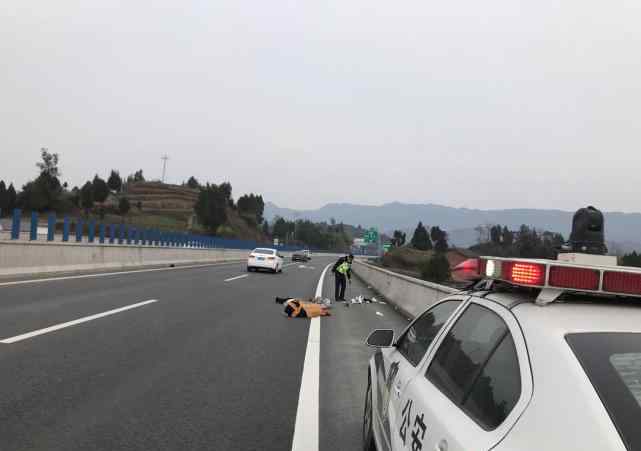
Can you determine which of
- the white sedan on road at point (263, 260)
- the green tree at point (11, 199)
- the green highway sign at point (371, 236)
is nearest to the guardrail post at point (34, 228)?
the white sedan on road at point (263, 260)

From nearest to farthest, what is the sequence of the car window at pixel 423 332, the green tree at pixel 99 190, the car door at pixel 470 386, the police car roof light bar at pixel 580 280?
the car door at pixel 470 386 → the police car roof light bar at pixel 580 280 → the car window at pixel 423 332 → the green tree at pixel 99 190

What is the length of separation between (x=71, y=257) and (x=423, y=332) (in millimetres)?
17468

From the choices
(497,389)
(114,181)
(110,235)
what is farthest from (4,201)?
(497,389)

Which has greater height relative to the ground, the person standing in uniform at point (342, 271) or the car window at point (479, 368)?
the car window at point (479, 368)

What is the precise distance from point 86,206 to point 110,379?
131354 mm

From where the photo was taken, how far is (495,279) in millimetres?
2701

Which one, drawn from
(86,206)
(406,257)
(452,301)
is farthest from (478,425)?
(86,206)

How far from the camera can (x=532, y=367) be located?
1979 mm

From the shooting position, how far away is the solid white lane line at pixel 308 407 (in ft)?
14.8

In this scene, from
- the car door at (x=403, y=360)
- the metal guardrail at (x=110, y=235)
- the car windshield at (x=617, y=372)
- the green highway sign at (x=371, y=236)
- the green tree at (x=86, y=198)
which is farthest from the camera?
the green tree at (x=86, y=198)

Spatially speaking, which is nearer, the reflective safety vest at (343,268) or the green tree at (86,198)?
the reflective safety vest at (343,268)

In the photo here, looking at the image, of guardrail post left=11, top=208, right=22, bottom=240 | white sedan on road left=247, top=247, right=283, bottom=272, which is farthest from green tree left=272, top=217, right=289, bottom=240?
guardrail post left=11, top=208, right=22, bottom=240

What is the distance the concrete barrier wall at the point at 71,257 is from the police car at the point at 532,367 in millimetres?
15075

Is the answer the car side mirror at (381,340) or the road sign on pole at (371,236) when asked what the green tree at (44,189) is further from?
the car side mirror at (381,340)
